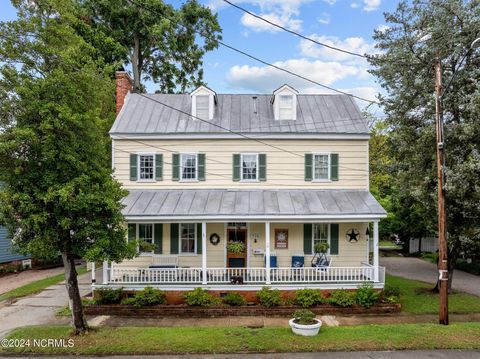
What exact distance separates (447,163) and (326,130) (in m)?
A: 4.96

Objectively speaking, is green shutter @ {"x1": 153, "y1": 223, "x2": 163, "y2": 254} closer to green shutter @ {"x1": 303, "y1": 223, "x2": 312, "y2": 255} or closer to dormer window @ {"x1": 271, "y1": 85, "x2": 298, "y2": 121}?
green shutter @ {"x1": 303, "y1": 223, "x2": 312, "y2": 255}

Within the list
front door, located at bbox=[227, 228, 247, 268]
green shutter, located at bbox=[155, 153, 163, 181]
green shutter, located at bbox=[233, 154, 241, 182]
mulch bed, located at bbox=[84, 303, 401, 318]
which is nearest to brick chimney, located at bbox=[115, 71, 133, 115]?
green shutter, located at bbox=[155, 153, 163, 181]

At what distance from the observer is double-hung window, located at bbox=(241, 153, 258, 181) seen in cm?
1596

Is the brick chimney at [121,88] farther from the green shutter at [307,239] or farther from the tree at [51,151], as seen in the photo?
the green shutter at [307,239]

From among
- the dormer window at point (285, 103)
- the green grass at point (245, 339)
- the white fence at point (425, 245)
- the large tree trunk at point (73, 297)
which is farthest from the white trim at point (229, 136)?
the white fence at point (425, 245)

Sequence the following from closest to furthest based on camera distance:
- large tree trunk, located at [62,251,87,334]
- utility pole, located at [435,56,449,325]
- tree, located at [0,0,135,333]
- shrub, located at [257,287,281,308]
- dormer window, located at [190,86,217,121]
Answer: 1. tree, located at [0,0,135,333]
2. large tree trunk, located at [62,251,87,334]
3. utility pole, located at [435,56,449,325]
4. shrub, located at [257,287,281,308]
5. dormer window, located at [190,86,217,121]

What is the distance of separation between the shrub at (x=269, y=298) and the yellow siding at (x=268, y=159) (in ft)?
15.6

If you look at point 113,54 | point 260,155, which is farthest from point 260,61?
point 113,54

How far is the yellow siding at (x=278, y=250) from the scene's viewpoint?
1538 cm

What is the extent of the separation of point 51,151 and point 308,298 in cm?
951

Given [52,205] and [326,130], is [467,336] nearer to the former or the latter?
[326,130]

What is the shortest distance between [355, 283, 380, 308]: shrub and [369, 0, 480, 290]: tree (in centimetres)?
369

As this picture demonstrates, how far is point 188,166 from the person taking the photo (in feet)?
52.1

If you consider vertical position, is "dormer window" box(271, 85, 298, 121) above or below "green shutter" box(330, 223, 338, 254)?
above
